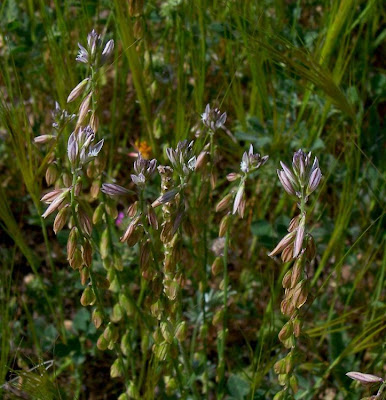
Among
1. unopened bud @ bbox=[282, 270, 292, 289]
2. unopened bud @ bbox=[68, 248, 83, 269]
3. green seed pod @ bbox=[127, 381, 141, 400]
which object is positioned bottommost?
green seed pod @ bbox=[127, 381, 141, 400]

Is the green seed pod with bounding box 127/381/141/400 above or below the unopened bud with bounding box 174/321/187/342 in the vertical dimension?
below

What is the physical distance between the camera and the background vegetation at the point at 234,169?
6.02 feet

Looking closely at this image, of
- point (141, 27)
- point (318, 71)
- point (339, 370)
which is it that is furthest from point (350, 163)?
point (141, 27)

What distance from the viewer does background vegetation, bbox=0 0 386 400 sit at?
1.83 metres

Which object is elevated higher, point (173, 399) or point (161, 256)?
point (161, 256)

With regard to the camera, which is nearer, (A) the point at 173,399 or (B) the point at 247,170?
(B) the point at 247,170

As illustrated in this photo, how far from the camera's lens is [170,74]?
2.22 m

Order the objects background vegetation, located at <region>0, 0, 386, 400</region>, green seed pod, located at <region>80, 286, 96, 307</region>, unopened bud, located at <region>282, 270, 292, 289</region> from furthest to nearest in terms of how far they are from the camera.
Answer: background vegetation, located at <region>0, 0, 386, 400</region>
green seed pod, located at <region>80, 286, 96, 307</region>
unopened bud, located at <region>282, 270, 292, 289</region>

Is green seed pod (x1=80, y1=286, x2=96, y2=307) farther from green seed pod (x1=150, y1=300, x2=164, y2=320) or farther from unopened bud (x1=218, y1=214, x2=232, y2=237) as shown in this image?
unopened bud (x1=218, y1=214, x2=232, y2=237)

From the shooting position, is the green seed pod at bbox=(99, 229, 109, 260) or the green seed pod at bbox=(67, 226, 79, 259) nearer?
the green seed pod at bbox=(67, 226, 79, 259)

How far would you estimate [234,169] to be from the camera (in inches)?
103

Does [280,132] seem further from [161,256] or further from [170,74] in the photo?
[161,256]

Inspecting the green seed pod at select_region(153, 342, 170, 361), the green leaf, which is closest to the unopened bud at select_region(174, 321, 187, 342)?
the green seed pod at select_region(153, 342, 170, 361)

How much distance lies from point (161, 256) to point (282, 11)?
1.15m
